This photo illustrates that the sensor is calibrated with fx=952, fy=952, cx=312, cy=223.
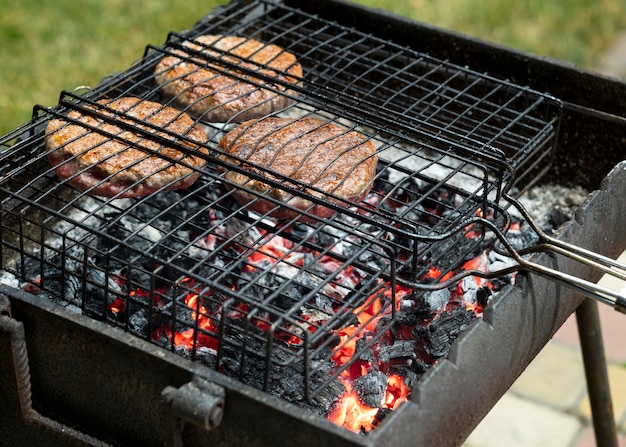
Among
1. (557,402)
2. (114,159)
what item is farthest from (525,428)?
(114,159)

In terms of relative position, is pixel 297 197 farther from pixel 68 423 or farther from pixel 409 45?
pixel 409 45

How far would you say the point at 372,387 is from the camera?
2410 millimetres

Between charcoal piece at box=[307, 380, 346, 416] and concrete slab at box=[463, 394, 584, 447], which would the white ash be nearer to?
concrete slab at box=[463, 394, 584, 447]

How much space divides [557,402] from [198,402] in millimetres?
2540

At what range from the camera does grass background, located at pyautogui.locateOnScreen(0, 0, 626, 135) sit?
5.35 meters

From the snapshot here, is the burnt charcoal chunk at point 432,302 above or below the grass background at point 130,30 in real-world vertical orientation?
above

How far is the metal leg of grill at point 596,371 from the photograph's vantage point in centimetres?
310

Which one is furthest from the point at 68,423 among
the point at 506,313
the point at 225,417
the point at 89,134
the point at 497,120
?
the point at 497,120

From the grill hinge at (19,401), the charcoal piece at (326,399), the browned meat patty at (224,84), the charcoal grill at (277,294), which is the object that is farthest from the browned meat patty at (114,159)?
the charcoal piece at (326,399)

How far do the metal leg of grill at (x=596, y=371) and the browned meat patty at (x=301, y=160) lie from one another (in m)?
0.95

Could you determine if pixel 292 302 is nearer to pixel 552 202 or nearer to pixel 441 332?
pixel 441 332

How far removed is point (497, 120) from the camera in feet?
11.0

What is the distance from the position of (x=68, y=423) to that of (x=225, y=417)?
1.66 ft

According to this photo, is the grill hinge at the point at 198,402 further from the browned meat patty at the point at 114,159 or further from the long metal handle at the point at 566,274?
the browned meat patty at the point at 114,159
